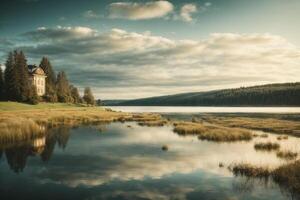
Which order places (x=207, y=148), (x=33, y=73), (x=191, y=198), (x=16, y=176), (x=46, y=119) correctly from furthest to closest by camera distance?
(x=33, y=73) < (x=46, y=119) < (x=207, y=148) < (x=16, y=176) < (x=191, y=198)

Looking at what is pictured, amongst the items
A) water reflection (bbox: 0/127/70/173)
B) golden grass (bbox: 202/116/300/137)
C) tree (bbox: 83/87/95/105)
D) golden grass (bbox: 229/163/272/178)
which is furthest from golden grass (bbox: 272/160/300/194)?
tree (bbox: 83/87/95/105)

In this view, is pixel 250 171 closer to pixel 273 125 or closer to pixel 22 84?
pixel 273 125

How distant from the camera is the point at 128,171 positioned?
26672mm

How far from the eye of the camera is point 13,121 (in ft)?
154

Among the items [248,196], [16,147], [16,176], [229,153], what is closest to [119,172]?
[16,176]

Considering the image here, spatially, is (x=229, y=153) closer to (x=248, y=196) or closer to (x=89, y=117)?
(x=248, y=196)

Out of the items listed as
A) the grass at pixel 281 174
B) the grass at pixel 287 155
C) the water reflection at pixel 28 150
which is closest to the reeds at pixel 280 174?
the grass at pixel 281 174

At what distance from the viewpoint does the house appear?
393ft

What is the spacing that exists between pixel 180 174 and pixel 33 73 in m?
107

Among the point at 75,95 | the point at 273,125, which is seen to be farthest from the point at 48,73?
the point at 273,125

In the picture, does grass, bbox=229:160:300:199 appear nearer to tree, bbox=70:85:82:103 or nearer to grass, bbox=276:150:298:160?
grass, bbox=276:150:298:160

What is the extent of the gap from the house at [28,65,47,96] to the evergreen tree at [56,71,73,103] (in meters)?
5.72

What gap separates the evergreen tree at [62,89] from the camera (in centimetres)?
12156

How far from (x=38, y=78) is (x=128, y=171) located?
106 meters
